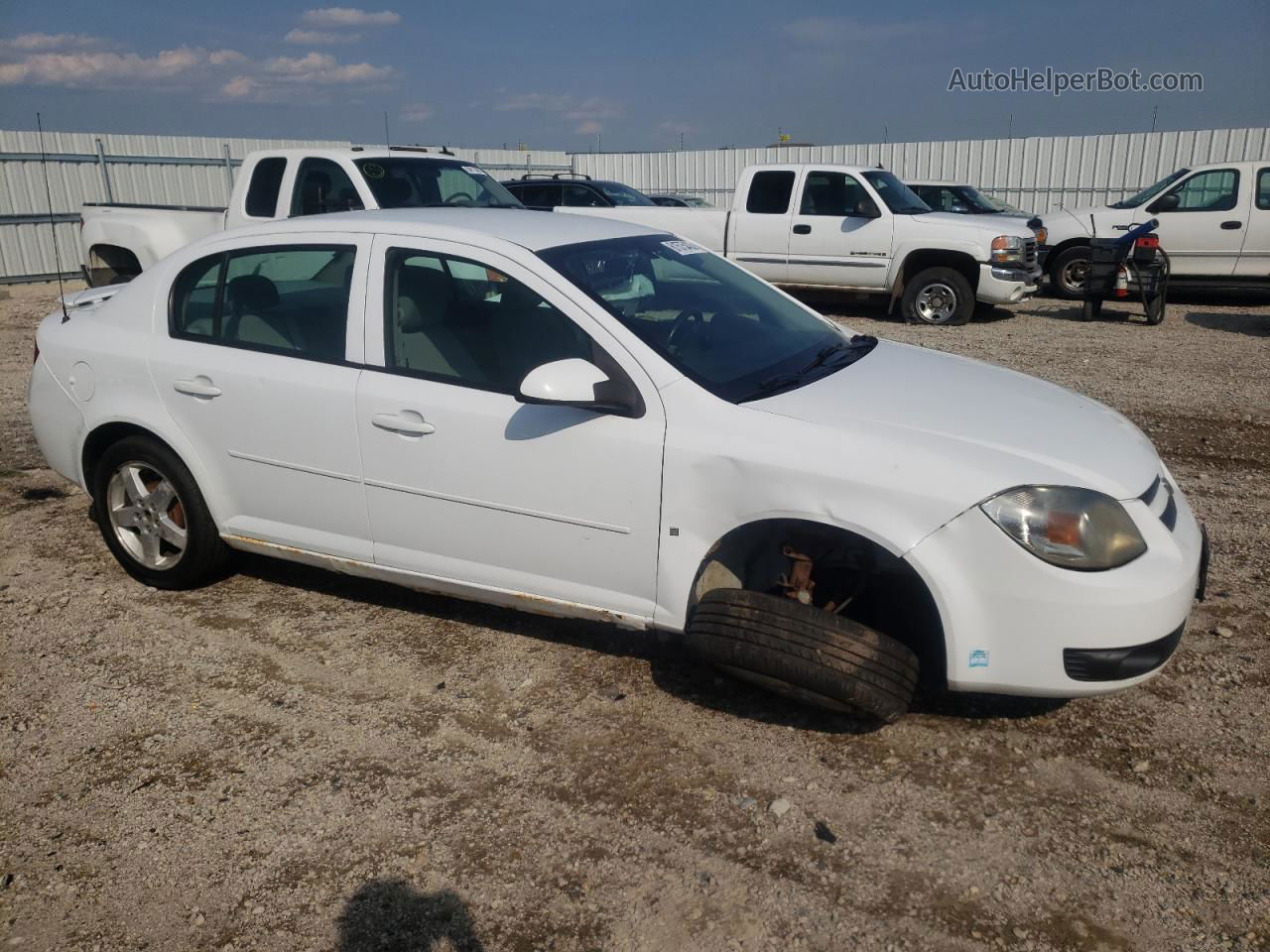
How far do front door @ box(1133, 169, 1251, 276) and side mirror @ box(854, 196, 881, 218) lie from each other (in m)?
4.01

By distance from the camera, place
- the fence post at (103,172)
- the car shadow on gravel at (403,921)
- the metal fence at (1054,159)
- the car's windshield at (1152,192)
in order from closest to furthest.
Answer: the car shadow on gravel at (403,921) < the car's windshield at (1152,192) < the fence post at (103,172) < the metal fence at (1054,159)

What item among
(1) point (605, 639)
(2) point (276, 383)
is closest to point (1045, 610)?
(1) point (605, 639)

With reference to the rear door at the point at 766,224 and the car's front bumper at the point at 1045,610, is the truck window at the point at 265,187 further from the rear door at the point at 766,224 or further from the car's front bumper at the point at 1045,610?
the car's front bumper at the point at 1045,610

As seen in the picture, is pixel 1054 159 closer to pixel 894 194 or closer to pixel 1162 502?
pixel 894 194

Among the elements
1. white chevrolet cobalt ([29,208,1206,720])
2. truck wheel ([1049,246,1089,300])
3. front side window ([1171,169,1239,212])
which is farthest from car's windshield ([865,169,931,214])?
white chevrolet cobalt ([29,208,1206,720])

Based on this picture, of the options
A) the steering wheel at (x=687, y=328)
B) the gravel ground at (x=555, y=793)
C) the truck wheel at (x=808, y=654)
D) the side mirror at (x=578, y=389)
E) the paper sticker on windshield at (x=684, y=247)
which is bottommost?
the gravel ground at (x=555, y=793)

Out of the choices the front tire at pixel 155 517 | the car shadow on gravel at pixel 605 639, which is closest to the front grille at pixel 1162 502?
the car shadow on gravel at pixel 605 639

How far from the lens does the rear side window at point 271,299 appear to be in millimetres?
3988

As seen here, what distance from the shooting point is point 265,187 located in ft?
31.6

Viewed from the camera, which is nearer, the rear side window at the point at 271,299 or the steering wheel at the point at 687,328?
the steering wheel at the point at 687,328

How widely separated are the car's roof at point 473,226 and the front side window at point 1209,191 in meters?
12.2

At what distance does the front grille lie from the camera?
3.21 m

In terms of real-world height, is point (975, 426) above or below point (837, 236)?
below

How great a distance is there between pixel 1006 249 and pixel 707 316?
971 centimetres
